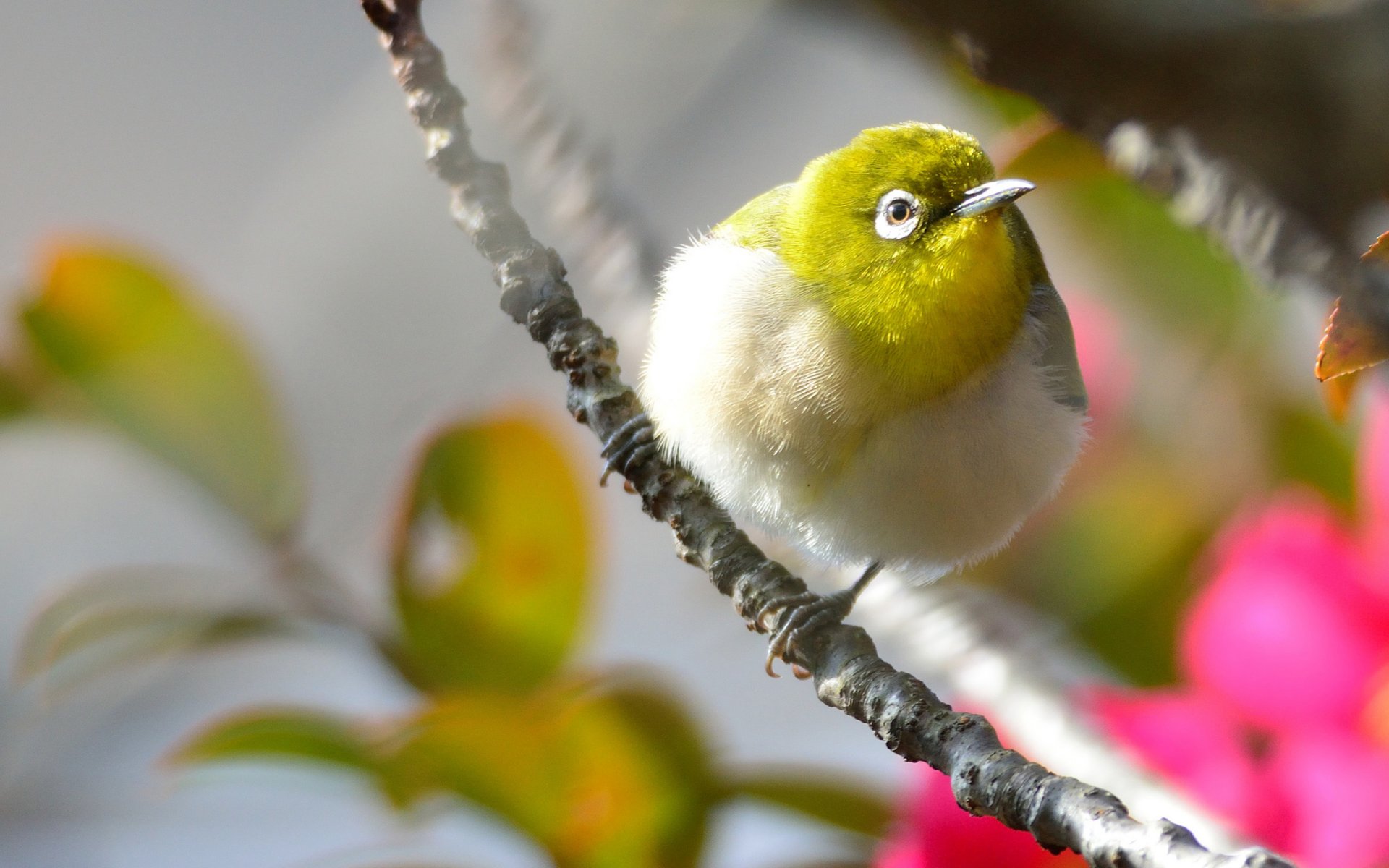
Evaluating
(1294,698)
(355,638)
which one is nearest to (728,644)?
(355,638)

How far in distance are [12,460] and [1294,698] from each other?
2.93 ft

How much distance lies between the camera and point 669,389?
2.26 ft

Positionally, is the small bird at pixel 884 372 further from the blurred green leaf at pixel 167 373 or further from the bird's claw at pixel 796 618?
the blurred green leaf at pixel 167 373

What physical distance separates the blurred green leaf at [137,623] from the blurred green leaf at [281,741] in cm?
9

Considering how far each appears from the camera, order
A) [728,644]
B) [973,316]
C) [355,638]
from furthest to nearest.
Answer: [728,644]
[355,638]
[973,316]

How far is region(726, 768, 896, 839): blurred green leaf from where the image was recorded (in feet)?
2.43

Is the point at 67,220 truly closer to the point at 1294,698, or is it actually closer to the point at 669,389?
the point at 669,389

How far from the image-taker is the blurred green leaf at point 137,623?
76 centimetres

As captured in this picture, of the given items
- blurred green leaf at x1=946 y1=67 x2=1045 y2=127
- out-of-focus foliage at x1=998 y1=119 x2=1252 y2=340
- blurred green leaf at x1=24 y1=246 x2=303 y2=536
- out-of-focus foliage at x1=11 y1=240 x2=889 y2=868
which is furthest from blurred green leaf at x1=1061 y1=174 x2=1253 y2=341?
blurred green leaf at x1=24 y1=246 x2=303 y2=536

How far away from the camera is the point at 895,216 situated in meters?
0.66

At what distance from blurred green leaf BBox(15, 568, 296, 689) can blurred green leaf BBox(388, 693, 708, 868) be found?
17 cm

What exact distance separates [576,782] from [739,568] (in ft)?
0.81

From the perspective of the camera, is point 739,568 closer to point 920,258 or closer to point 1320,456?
point 920,258

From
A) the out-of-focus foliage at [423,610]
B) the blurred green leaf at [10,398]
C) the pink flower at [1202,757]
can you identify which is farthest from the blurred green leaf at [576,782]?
the blurred green leaf at [10,398]
